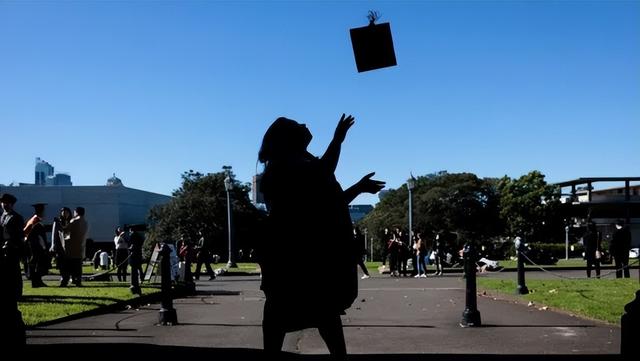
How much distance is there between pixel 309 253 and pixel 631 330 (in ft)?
6.18

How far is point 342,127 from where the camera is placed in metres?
4.62

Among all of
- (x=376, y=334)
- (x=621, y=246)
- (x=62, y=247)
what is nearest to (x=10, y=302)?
(x=376, y=334)

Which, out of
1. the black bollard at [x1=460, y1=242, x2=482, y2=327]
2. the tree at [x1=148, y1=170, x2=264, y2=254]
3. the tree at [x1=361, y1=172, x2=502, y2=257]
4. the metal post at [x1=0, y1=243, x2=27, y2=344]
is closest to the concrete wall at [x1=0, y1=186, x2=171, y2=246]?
the tree at [x1=148, y1=170, x2=264, y2=254]

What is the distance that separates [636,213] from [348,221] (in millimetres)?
97719

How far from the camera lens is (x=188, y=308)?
12156 millimetres

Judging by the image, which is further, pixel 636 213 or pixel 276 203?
pixel 636 213

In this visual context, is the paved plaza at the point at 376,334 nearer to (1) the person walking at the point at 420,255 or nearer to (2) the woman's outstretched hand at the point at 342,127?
(2) the woman's outstretched hand at the point at 342,127

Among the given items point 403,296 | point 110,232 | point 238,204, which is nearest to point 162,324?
point 403,296

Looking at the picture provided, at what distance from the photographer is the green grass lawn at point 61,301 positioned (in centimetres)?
970

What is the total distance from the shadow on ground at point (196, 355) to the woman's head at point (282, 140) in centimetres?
233

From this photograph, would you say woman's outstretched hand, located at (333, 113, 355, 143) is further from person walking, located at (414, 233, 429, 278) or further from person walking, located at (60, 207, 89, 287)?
person walking, located at (414, 233, 429, 278)

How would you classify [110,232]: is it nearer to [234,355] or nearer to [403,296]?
[403,296]

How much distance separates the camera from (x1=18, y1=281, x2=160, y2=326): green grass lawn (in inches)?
382

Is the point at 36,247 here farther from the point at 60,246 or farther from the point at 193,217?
the point at 193,217
